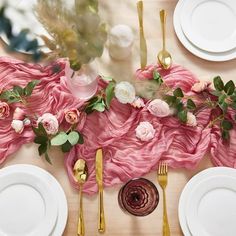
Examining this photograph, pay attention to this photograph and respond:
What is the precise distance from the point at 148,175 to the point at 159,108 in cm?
19

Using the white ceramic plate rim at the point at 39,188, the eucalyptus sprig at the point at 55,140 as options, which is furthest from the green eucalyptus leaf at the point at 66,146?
the white ceramic plate rim at the point at 39,188

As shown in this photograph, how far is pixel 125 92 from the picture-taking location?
1246mm

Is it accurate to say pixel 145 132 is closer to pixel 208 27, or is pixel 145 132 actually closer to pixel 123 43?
pixel 123 43

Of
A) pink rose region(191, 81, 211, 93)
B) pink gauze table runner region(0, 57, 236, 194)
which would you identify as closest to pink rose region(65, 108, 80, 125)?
pink gauze table runner region(0, 57, 236, 194)

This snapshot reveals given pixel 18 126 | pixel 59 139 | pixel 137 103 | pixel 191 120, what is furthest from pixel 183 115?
→ pixel 18 126

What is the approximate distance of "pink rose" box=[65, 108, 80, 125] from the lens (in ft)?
4.09

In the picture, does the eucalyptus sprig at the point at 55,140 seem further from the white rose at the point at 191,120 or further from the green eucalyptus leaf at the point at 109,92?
the white rose at the point at 191,120

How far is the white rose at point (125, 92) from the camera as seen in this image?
124cm

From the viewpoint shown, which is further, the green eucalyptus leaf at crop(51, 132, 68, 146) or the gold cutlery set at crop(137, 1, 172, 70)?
the gold cutlery set at crop(137, 1, 172, 70)

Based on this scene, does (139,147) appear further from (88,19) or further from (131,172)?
(88,19)

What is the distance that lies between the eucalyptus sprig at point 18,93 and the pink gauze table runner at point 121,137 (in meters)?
0.03

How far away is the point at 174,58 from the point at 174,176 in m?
0.36

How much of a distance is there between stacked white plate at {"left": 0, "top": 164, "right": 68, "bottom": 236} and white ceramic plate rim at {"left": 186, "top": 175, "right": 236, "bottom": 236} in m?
0.33

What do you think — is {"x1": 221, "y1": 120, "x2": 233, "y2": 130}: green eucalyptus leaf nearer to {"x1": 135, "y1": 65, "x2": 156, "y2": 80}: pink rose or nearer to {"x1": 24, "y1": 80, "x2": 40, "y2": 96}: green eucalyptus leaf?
{"x1": 135, "y1": 65, "x2": 156, "y2": 80}: pink rose
